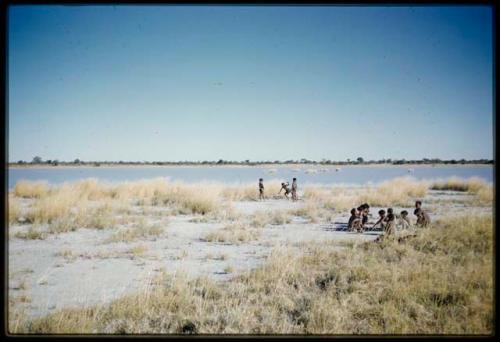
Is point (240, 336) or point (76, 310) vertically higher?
point (240, 336)

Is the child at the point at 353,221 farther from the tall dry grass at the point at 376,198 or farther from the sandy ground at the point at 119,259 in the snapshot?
the tall dry grass at the point at 376,198

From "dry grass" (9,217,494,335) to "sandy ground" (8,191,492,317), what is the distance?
0.42m

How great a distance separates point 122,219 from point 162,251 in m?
2.87

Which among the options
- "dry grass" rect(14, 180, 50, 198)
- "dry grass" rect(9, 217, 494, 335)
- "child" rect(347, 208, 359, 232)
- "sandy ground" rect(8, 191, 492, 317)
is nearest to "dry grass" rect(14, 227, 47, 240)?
"sandy ground" rect(8, 191, 492, 317)

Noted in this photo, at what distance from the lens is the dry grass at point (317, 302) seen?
12.5ft

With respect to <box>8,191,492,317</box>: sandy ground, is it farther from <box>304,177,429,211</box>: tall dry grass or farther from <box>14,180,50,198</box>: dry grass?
<box>14,180,50,198</box>: dry grass

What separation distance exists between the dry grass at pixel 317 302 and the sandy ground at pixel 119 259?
42cm

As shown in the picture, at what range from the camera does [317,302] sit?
4234 mm

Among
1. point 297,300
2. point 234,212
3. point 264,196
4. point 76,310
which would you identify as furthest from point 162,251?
point 264,196

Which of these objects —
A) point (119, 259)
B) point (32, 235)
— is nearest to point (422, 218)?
point (119, 259)

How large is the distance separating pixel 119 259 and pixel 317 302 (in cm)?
331

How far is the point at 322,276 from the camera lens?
199 inches

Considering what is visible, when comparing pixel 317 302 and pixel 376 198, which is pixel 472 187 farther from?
pixel 317 302

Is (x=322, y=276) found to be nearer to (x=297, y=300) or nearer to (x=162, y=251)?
(x=297, y=300)
